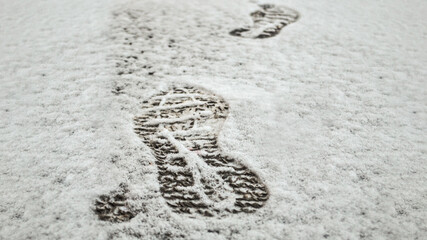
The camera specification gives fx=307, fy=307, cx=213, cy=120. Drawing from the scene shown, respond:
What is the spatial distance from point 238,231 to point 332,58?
176 centimetres

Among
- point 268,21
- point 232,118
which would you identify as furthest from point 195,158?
point 268,21

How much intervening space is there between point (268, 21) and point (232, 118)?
1.65 metres

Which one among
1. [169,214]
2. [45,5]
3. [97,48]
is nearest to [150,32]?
[97,48]

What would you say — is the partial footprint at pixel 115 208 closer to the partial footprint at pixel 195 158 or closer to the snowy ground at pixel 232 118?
the snowy ground at pixel 232 118

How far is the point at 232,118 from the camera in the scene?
177cm

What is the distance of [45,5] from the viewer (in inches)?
134

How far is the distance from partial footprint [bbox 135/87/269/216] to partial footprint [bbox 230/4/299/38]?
1119 mm

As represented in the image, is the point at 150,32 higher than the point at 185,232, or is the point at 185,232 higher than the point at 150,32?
the point at 150,32

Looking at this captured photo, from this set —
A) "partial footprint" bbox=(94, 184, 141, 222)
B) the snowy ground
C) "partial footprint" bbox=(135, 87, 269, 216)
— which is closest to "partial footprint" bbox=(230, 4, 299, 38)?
the snowy ground

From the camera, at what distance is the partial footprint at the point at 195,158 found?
132 cm

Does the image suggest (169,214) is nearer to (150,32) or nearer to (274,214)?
(274,214)

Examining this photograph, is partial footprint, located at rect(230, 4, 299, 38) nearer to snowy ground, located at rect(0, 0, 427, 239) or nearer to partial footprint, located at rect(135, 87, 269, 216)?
snowy ground, located at rect(0, 0, 427, 239)

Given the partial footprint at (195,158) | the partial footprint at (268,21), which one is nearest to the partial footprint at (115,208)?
the partial footprint at (195,158)

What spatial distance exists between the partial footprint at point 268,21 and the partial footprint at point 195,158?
1119 millimetres
